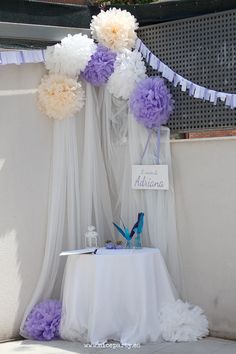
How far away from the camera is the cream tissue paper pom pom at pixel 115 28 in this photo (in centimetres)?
566

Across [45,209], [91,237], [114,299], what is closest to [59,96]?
[45,209]

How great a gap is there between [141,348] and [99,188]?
1.61 meters

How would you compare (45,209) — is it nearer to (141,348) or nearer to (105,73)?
(105,73)

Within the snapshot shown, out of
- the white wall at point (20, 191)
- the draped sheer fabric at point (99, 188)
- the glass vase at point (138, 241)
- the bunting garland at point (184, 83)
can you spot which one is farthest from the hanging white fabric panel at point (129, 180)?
the white wall at point (20, 191)

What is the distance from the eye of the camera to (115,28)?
5.64m

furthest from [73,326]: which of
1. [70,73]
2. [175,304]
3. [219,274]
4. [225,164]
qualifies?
[70,73]

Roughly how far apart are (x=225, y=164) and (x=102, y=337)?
5.94 ft

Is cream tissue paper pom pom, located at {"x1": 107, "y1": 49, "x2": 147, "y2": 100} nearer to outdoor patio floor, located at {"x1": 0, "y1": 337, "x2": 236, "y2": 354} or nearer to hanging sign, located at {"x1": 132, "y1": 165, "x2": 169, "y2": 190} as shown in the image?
hanging sign, located at {"x1": 132, "y1": 165, "x2": 169, "y2": 190}

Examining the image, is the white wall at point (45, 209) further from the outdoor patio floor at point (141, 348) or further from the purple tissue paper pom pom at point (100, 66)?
the purple tissue paper pom pom at point (100, 66)

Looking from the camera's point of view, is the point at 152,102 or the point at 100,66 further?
the point at 100,66

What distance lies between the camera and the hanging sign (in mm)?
5508

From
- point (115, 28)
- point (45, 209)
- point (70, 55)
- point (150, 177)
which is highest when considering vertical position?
point (115, 28)

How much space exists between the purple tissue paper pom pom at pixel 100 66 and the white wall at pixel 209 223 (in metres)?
0.92

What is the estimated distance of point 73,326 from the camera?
521cm
